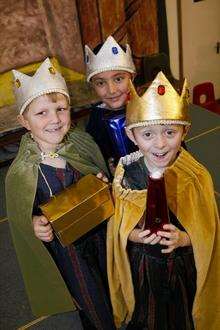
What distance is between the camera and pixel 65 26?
9.82 feet

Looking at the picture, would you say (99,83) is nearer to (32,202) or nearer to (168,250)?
(32,202)

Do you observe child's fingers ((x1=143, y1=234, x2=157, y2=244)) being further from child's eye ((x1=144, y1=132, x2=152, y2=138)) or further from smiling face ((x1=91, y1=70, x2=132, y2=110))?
smiling face ((x1=91, y1=70, x2=132, y2=110))

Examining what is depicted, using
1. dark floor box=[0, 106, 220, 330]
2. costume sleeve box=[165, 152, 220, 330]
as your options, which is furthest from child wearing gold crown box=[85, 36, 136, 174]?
dark floor box=[0, 106, 220, 330]

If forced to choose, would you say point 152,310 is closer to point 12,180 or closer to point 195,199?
point 195,199

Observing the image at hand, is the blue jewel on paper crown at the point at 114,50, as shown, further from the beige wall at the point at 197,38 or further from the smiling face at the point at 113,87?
the beige wall at the point at 197,38

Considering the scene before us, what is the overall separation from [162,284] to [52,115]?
2.24 feet

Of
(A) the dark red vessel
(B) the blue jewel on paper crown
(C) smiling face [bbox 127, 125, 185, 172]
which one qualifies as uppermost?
(B) the blue jewel on paper crown

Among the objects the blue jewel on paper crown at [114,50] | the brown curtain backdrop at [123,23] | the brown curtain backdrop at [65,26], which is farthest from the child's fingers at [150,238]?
the brown curtain backdrop at [123,23]

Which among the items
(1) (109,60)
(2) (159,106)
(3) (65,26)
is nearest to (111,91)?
(1) (109,60)

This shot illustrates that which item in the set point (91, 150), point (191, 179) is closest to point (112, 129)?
point (91, 150)

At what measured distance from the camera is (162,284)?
1183mm

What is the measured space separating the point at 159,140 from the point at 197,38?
11.0ft

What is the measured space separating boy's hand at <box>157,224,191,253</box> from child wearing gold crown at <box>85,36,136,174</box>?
0.48 m

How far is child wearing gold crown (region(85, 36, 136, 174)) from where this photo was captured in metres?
1.39
